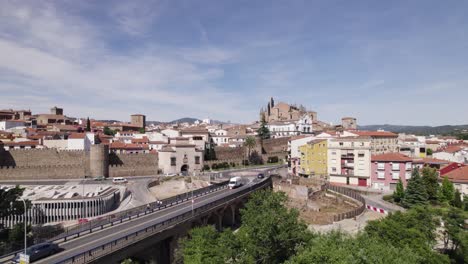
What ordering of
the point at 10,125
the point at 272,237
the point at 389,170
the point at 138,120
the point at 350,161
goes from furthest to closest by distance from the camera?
1. the point at 138,120
2. the point at 10,125
3. the point at 350,161
4. the point at 389,170
5. the point at 272,237

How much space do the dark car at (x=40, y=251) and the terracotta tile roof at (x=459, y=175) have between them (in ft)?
208

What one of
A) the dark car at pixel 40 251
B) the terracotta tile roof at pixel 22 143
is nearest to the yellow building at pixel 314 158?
the dark car at pixel 40 251

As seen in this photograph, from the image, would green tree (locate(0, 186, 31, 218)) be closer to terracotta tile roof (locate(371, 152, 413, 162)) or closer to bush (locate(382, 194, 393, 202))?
bush (locate(382, 194, 393, 202))

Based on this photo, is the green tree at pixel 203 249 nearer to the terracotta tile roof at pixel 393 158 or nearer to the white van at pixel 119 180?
the white van at pixel 119 180

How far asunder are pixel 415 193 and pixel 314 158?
2435 cm

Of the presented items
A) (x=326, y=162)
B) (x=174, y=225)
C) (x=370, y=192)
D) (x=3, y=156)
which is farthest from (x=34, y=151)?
(x=370, y=192)

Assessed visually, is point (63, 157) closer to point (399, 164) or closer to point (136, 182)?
point (136, 182)

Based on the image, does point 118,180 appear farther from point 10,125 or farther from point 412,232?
point 10,125

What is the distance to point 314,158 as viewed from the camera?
76.6m

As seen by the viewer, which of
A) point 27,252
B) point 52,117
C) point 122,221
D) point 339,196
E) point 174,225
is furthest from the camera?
A: point 52,117

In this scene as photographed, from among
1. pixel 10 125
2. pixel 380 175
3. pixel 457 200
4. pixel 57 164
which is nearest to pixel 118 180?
pixel 57 164

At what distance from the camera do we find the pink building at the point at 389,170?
66438mm

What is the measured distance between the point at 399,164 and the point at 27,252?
63.7 metres

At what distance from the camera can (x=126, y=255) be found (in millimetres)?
25922
